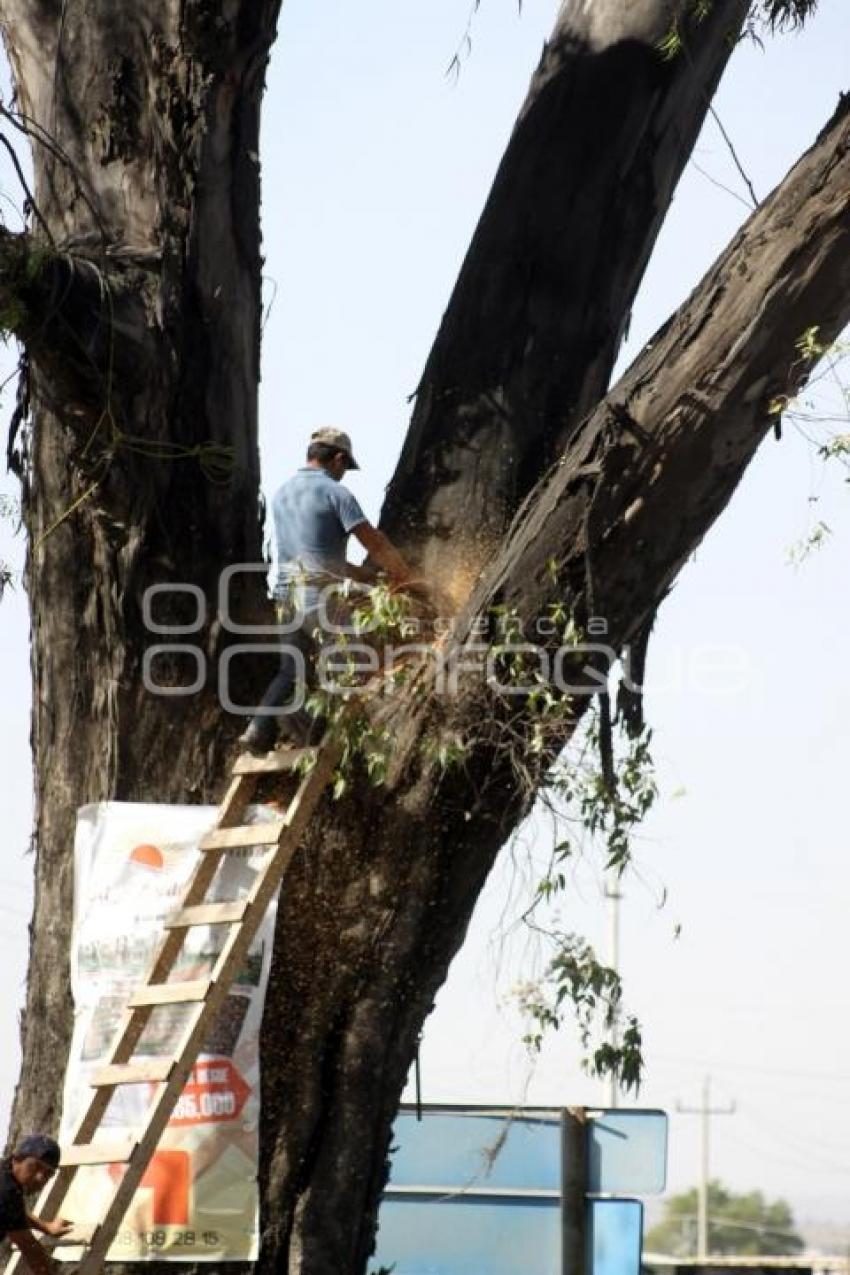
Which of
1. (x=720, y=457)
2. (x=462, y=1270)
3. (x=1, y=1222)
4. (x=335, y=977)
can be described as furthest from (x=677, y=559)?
(x=462, y=1270)

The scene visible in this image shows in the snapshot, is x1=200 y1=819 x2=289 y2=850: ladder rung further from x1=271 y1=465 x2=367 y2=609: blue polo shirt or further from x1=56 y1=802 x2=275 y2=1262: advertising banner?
x1=271 y1=465 x2=367 y2=609: blue polo shirt

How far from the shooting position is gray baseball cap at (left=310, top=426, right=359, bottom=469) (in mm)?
7887

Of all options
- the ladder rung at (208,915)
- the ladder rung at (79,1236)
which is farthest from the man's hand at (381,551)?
the ladder rung at (79,1236)

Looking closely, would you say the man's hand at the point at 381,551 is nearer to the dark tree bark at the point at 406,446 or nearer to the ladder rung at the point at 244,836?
the dark tree bark at the point at 406,446

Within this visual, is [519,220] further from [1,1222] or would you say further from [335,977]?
[1,1222]

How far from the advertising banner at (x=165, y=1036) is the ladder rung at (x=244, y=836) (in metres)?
0.10

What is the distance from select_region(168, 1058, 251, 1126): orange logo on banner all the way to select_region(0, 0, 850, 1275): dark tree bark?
147mm

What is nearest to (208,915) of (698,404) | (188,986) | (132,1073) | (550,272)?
(188,986)

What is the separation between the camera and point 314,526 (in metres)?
7.63

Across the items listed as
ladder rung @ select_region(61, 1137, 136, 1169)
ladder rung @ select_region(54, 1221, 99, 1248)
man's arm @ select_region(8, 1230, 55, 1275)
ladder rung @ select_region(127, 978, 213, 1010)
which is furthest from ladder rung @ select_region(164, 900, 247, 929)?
man's arm @ select_region(8, 1230, 55, 1275)

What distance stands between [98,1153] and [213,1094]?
0.43 meters

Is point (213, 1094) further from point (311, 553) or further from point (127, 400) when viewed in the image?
point (127, 400)

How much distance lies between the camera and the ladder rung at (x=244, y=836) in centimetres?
713

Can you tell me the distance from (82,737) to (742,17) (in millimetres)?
3989
